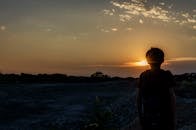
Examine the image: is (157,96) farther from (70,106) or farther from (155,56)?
(70,106)

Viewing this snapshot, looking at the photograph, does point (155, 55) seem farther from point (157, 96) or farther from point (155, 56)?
point (157, 96)

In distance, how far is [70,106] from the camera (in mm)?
33156

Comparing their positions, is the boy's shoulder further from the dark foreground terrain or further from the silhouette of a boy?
the dark foreground terrain

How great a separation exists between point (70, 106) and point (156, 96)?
76.5ft

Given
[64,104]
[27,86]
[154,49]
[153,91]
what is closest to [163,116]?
[153,91]

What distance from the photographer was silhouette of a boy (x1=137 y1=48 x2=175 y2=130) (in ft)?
32.8

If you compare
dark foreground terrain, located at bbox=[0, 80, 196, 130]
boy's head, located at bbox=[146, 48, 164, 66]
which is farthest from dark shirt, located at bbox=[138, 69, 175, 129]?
dark foreground terrain, located at bbox=[0, 80, 196, 130]

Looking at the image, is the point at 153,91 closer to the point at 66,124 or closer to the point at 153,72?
the point at 153,72

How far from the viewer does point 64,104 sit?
34219 millimetres

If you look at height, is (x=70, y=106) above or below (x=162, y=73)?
below

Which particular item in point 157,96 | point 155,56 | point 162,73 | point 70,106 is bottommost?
point 70,106

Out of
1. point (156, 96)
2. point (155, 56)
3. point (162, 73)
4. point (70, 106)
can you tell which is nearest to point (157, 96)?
point (156, 96)

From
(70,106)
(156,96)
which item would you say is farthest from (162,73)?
(70,106)

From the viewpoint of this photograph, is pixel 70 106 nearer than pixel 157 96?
No
